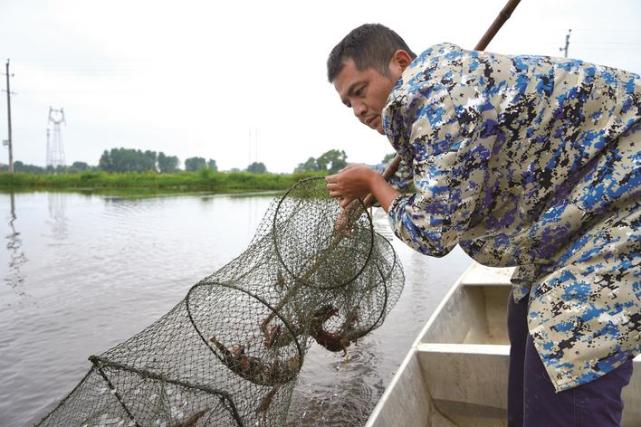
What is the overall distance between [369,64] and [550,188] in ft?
2.09

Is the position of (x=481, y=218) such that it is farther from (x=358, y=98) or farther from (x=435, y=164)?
(x=358, y=98)

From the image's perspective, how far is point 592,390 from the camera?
128 centimetres

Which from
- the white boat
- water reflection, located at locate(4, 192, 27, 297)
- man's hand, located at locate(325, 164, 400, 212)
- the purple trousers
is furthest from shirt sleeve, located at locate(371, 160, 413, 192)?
water reflection, located at locate(4, 192, 27, 297)

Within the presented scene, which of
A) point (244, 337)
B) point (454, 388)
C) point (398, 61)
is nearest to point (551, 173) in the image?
point (398, 61)

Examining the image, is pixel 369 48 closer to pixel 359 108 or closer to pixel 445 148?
pixel 359 108

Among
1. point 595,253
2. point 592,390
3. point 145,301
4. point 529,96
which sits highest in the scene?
point 529,96

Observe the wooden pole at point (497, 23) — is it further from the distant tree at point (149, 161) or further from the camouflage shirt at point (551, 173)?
the distant tree at point (149, 161)

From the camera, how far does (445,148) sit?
1246mm

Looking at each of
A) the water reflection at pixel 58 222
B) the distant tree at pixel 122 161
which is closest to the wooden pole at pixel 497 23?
the water reflection at pixel 58 222

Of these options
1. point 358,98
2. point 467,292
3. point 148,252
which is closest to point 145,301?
point 148,252

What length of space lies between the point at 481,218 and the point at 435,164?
311 millimetres

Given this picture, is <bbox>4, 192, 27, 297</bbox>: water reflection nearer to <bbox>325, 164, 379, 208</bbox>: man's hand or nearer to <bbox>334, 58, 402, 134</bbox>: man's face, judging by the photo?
<bbox>325, 164, 379, 208</bbox>: man's hand

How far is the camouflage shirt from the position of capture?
4.08 feet

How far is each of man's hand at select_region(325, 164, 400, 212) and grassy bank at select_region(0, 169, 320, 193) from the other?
100.0ft
